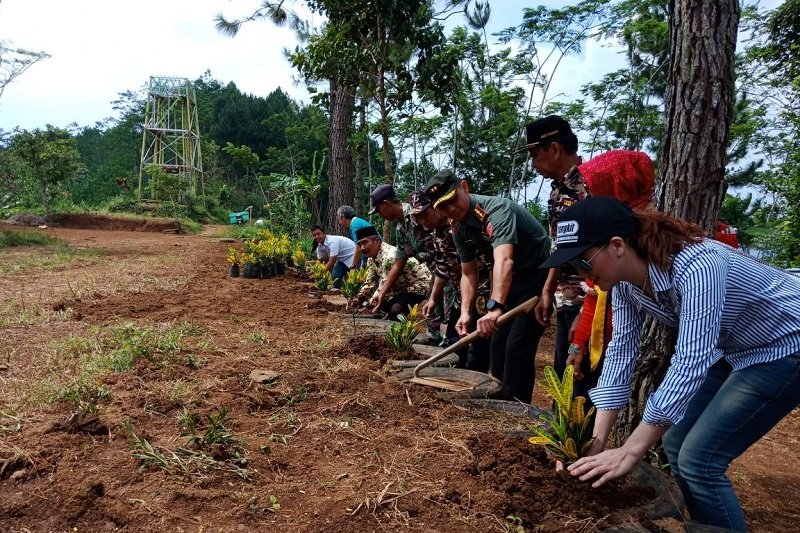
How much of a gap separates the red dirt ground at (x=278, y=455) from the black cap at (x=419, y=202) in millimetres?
1011

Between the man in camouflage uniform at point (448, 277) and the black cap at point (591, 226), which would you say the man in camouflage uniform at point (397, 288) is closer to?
the man in camouflage uniform at point (448, 277)

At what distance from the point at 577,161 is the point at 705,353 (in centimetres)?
161

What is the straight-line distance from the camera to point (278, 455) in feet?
7.00

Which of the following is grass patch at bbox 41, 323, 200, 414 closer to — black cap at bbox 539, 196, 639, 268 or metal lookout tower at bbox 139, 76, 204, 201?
black cap at bbox 539, 196, 639, 268

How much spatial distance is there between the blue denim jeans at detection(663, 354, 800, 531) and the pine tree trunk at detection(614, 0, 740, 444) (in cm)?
75

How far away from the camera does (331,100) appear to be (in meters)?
9.59

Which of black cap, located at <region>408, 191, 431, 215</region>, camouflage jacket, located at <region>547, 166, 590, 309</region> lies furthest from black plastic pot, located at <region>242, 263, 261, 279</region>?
camouflage jacket, located at <region>547, 166, 590, 309</region>

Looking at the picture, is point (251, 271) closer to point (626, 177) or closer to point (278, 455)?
point (278, 455)

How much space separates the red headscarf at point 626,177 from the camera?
2.29 m

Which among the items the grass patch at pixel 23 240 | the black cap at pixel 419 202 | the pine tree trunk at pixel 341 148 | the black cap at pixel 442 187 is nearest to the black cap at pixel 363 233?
the black cap at pixel 419 202

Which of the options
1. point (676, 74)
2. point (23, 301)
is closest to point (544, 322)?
point (676, 74)

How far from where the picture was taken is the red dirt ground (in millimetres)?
1691

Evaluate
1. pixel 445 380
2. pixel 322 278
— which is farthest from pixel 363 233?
pixel 445 380

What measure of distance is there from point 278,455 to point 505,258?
152 centimetres
